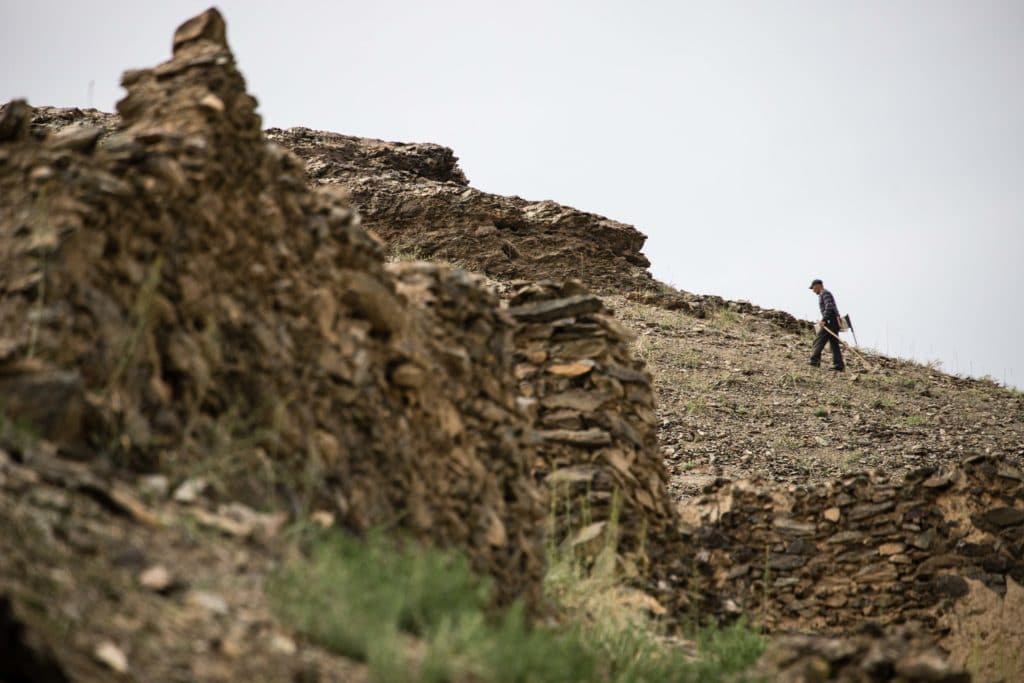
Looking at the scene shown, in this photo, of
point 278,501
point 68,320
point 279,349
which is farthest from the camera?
point 279,349

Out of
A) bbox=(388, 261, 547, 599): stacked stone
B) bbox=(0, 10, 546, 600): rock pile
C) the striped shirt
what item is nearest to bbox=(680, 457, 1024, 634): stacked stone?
bbox=(388, 261, 547, 599): stacked stone

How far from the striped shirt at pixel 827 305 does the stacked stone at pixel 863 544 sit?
948cm

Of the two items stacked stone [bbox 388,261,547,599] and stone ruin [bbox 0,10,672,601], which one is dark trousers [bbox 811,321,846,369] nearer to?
stacked stone [bbox 388,261,547,599]

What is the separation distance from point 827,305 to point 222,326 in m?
16.9

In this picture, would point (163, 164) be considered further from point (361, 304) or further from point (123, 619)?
point (123, 619)

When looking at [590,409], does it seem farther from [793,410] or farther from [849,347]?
[849,347]

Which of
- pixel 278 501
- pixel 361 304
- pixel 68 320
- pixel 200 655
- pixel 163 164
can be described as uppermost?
pixel 163 164

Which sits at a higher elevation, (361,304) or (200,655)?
(361,304)

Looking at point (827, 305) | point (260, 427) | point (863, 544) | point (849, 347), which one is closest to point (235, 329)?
point (260, 427)

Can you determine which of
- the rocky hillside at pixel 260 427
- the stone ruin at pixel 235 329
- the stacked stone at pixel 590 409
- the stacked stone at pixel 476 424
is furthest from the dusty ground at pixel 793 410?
the stone ruin at pixel 235 329

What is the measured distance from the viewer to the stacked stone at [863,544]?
9438 mm

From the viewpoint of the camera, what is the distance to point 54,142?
413 cm

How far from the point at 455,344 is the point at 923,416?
1360 centimetres

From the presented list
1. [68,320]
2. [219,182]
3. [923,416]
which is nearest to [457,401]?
[219,182]
